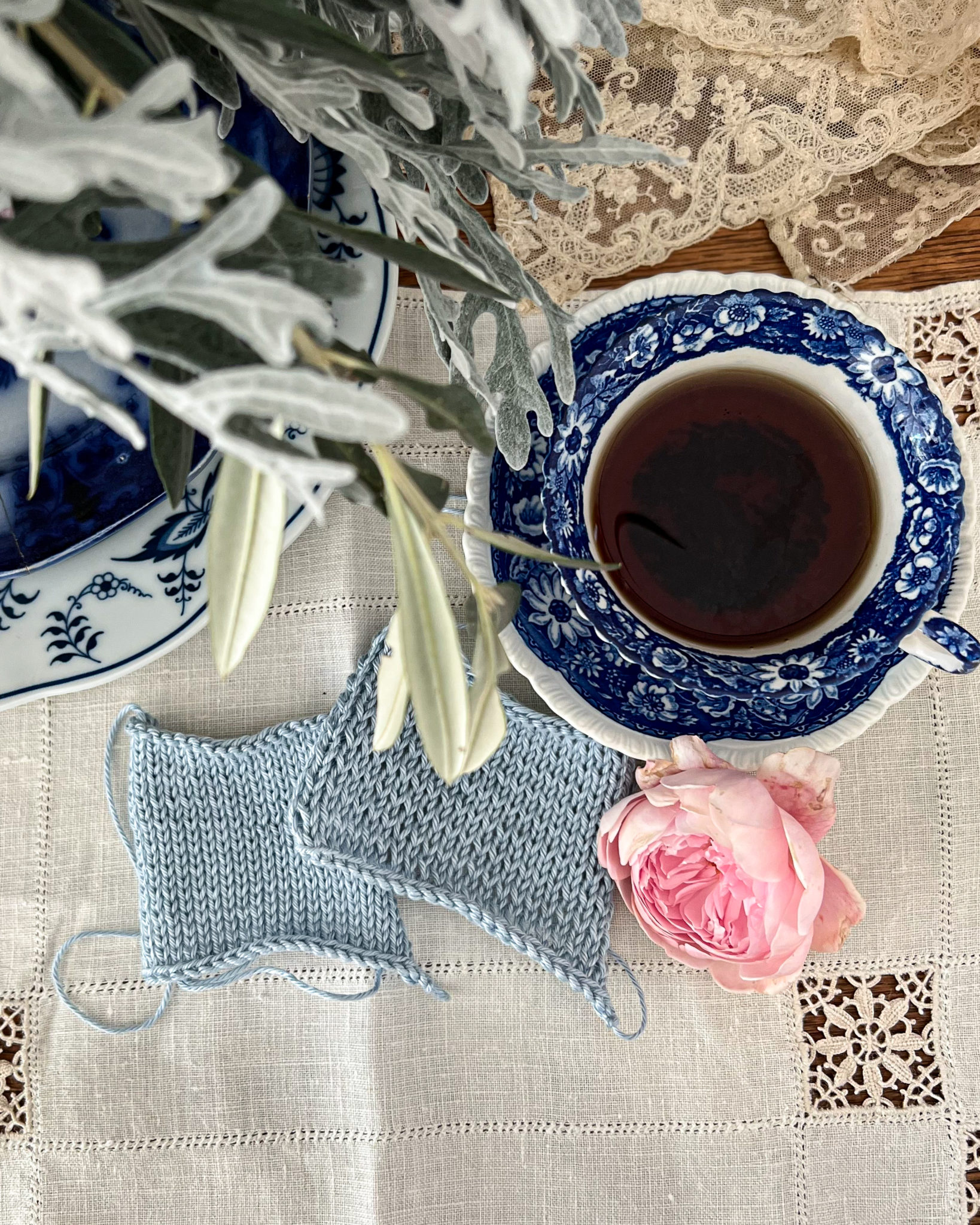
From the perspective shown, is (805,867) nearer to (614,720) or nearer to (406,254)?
(614,720)

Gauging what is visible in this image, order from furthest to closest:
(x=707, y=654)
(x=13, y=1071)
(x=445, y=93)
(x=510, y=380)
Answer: (x=13, y=1071) < (x=707, y=654) < (x=510, y=380) < (x=445, y=93)

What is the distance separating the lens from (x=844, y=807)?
63 cm

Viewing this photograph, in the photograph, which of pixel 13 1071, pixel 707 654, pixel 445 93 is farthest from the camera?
pixel 13 1071

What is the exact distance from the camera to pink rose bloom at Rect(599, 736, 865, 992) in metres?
0.52

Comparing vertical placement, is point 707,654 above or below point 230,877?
above

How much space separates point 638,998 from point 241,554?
462 mm

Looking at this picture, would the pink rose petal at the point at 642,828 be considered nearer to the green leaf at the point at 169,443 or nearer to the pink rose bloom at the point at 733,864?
the pink rose bloom at the point at 733,864

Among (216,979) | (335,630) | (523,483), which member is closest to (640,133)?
(523,483)

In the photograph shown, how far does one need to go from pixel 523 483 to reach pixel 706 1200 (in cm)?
46

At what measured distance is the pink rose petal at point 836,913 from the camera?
0.56 m

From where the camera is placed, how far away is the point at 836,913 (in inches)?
22.1

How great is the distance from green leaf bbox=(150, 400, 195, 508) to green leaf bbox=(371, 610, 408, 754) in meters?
0.08

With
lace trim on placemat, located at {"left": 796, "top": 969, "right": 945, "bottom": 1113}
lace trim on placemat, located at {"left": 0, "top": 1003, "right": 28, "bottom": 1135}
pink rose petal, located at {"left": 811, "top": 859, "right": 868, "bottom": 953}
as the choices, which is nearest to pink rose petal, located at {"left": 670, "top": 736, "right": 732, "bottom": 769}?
pink rose petal, located at {"left": 811, "top": 859, "right": 868, "bottom": 953}

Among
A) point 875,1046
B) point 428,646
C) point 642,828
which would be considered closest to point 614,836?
point 642,828
